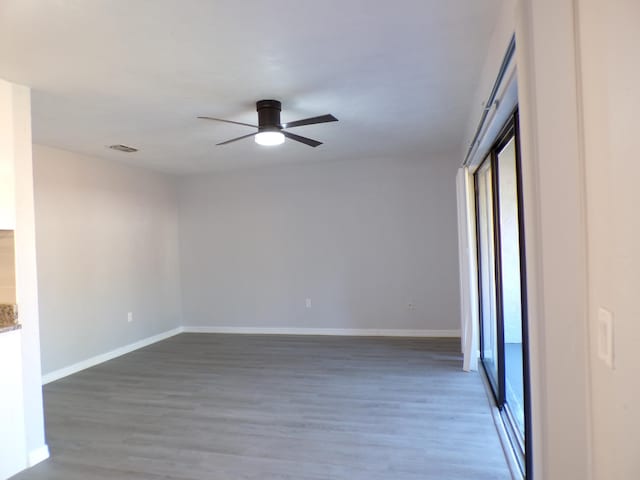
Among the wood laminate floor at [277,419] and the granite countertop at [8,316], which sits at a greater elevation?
the granite countertop at [8,316]

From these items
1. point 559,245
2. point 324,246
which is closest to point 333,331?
point 324,246

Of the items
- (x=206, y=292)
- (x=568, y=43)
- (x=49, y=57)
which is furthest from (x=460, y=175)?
(x=206, y=292)

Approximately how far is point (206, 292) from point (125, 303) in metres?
1.31

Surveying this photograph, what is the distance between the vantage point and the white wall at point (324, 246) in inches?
219

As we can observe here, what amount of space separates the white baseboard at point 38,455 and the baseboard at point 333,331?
3535 mm

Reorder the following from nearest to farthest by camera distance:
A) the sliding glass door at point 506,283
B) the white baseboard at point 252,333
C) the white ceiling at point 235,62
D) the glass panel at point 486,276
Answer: the white ceiling at point 235,62 < the sliding glass door at point 506,283 < the glass panel at point 486,276 < the white baseboard at point 252,333

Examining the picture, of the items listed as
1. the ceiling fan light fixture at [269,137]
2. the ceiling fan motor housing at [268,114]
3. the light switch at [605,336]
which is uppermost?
the ceiling fan motor housing at [268,114]

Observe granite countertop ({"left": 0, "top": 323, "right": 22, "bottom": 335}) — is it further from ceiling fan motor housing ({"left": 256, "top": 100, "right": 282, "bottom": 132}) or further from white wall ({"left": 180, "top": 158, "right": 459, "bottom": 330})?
white wall ({"left": 180, "top": 158, "right": 459, "bottom": 330})

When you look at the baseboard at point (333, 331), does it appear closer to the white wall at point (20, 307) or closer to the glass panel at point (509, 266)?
the glass panel at point (509, 266)

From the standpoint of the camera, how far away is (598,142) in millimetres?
918

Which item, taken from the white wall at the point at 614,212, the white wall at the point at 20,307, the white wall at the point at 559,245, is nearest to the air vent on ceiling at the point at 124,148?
the white wall at the point at 20,307

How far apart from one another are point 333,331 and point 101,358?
297cm

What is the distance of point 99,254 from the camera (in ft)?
16.3

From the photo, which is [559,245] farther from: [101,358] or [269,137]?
[101,358]
